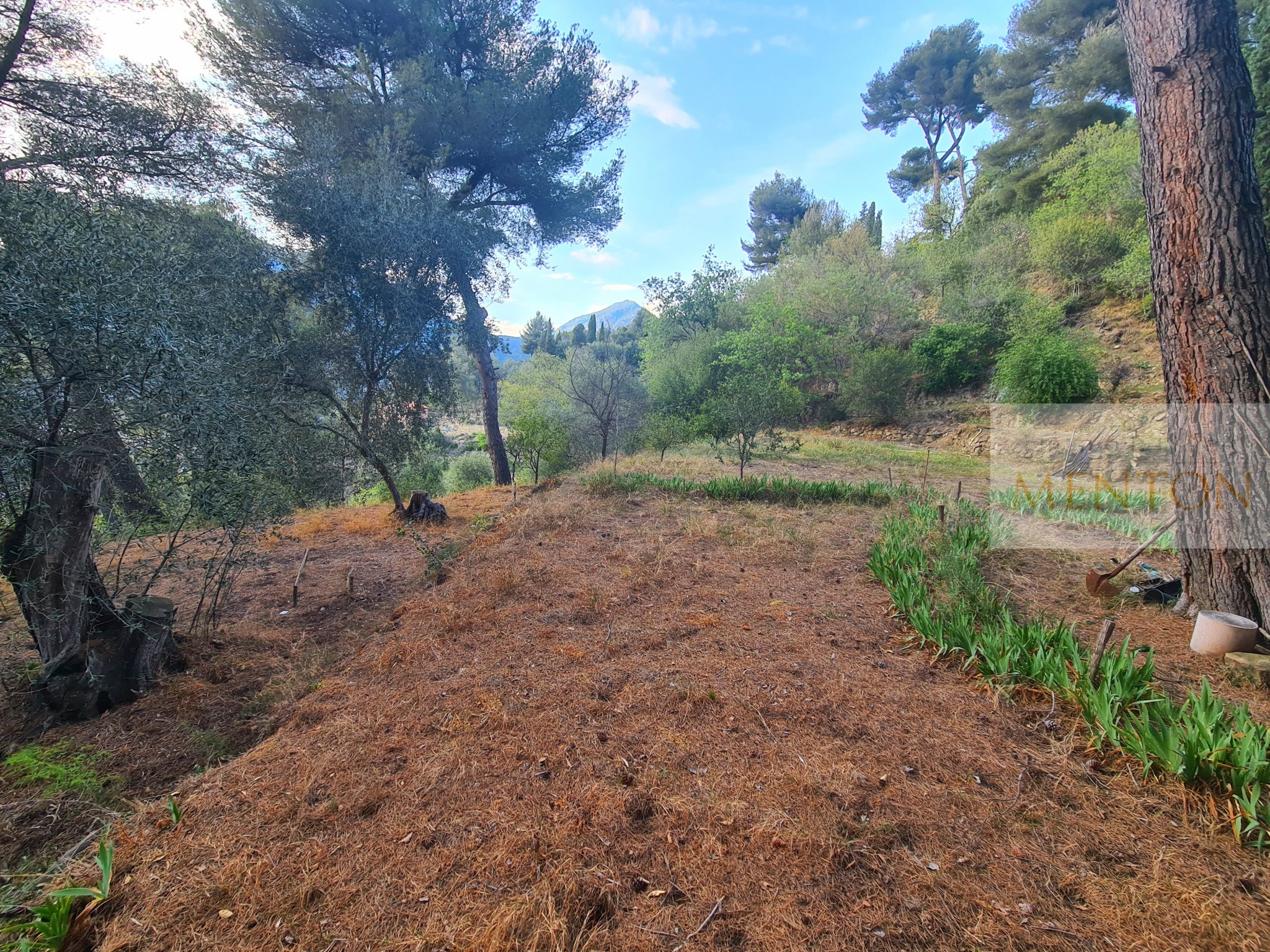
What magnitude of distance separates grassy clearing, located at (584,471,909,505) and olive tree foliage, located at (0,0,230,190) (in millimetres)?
6481

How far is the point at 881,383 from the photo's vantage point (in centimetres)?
1557

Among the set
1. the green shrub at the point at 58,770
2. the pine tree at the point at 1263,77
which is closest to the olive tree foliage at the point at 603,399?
the green shrub at the point at 58,770

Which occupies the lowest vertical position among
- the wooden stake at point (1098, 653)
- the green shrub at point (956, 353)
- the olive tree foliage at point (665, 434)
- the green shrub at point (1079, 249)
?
the wooden stake at point (1098, 653)

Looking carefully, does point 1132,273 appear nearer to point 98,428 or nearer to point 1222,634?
point 1222,634

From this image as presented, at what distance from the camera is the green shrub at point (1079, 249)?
13234 millimetres

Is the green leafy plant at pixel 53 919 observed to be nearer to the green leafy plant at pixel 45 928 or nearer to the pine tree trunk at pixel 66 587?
the green leafy plant at pixel 45 928

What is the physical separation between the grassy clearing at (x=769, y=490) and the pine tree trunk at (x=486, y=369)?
4.08m

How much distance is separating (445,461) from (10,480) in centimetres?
1026

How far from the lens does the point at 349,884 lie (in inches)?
59.7

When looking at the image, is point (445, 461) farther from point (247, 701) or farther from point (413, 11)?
point (247, 701)

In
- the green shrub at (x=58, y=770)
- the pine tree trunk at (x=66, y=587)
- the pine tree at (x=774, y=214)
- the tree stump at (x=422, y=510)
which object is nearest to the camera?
the green shrub at (x=58, y=770)

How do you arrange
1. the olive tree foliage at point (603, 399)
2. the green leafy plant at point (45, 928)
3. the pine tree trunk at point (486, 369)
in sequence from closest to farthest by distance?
1. the green leafy plant at point (45, 928)
2. the pine tree trunk at point (486, 369)
3. the olive tree foliage at point (603, 399)

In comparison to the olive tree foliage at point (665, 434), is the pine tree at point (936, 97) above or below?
above

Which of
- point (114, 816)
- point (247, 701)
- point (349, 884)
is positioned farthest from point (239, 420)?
point (349, 884)
